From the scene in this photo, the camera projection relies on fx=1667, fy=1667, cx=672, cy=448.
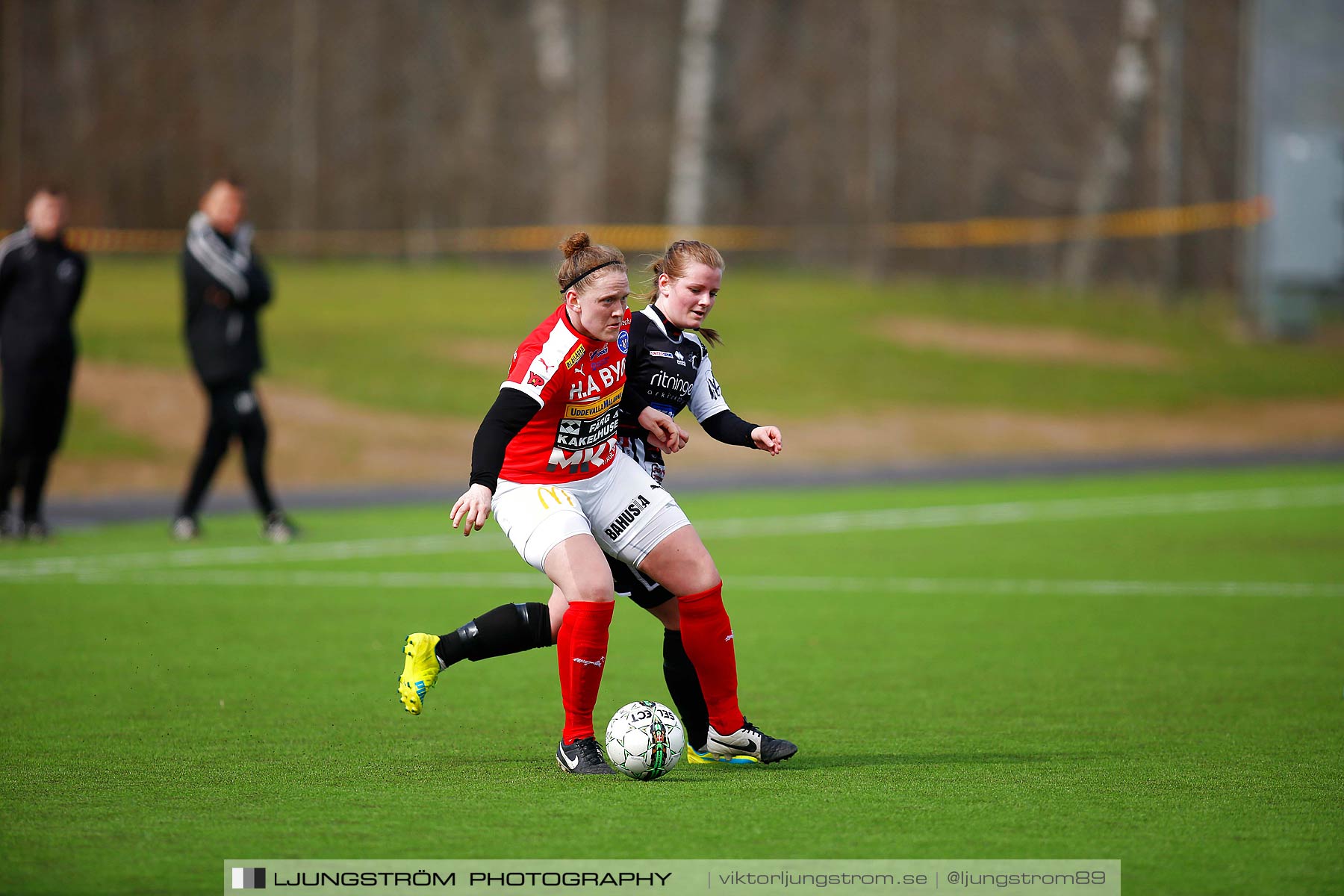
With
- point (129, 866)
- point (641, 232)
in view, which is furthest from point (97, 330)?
point (129, 866)

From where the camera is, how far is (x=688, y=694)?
19.4ft

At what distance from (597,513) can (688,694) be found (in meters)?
0.76

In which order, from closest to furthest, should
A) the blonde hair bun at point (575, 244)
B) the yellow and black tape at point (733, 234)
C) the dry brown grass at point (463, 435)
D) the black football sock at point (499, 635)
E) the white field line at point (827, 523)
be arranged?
the blonde hair bun at point (575, 244), the black football sock at point (499, 635), the white field line at point (827, 523), the dry brown grass at point (463, 435), the yellow and black tape at point (733, 234)

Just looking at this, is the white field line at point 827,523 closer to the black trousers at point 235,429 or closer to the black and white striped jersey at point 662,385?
the black trousers at point 235,429

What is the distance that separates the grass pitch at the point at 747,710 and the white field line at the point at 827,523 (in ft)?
0.26

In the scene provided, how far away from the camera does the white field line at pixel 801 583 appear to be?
1010cm

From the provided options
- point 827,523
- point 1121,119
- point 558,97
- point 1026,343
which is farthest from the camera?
point 1121,119

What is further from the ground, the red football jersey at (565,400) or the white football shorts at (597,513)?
the red football jersey at (565,400)

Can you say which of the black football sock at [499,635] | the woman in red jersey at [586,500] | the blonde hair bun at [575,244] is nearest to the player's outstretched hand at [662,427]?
the woman in red jersey at [586,500]

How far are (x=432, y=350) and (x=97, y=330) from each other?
13.8 feet

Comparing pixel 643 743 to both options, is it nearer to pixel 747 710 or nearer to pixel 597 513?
pixel 597 513

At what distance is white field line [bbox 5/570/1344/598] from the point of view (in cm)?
1010

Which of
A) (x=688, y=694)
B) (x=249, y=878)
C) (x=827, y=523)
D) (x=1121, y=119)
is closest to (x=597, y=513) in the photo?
(x=688, y=694)

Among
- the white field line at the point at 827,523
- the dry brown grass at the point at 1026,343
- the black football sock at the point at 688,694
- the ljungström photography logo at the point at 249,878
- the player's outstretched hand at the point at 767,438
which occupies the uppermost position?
the dry brown grass at the point at 1026,343
